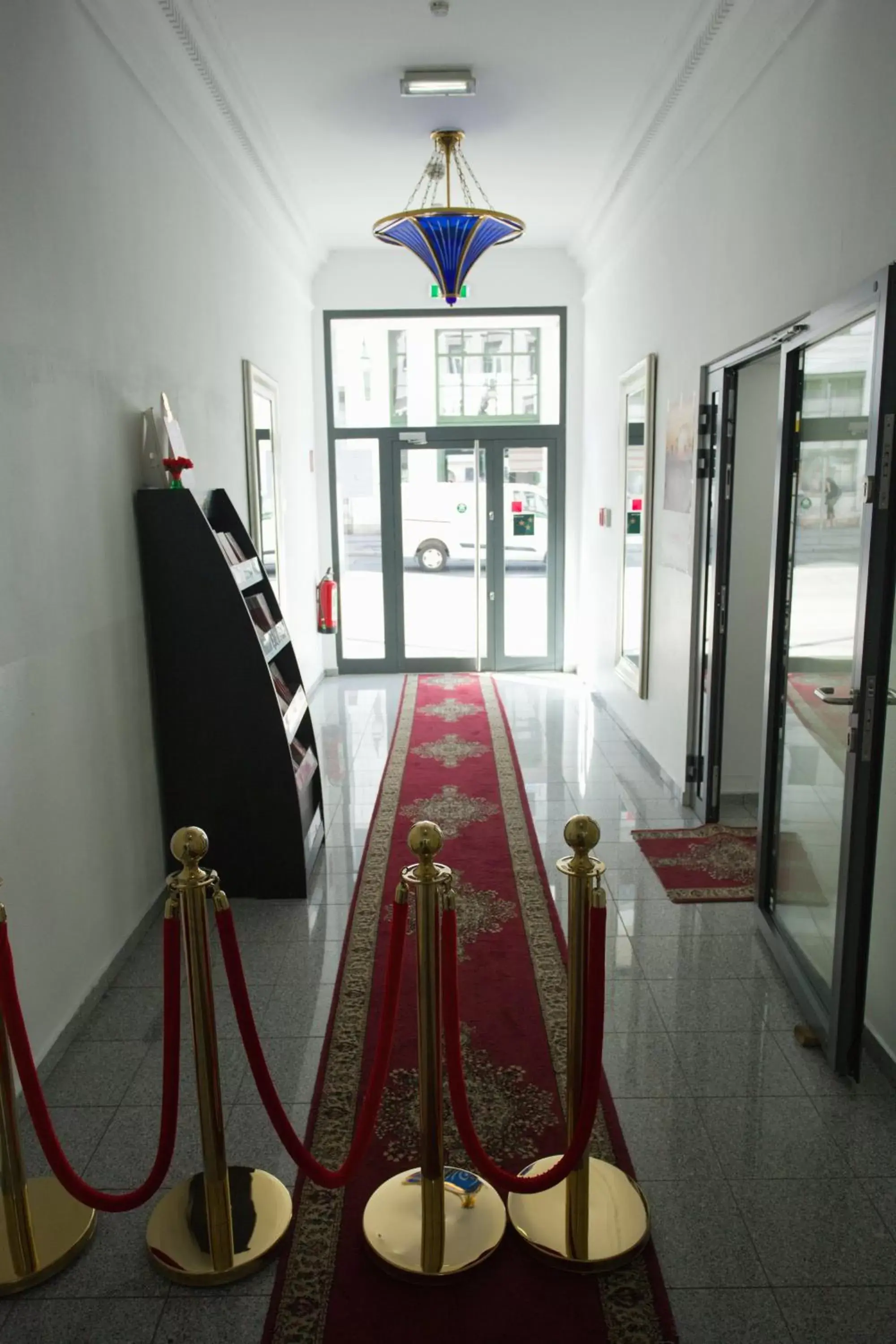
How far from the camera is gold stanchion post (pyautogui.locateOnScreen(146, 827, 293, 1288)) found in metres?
2.05

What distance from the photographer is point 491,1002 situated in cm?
332

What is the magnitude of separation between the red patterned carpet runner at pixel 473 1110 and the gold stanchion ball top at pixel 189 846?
100 cm

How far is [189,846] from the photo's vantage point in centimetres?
203

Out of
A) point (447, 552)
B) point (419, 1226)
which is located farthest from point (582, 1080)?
point (447, 552)

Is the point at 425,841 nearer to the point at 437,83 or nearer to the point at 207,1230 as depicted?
the point at 207,1230

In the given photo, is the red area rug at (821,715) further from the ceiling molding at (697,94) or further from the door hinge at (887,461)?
the ceiling molding at (697,94)

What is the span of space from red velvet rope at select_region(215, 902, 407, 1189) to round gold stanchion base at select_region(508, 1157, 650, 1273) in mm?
468

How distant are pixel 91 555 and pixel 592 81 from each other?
12.2 feet

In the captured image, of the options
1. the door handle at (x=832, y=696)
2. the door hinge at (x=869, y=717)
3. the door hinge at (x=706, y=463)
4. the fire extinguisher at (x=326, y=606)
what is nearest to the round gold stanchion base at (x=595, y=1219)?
the door hinge at (x=869, y=717)

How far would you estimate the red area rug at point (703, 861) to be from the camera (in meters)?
4.20

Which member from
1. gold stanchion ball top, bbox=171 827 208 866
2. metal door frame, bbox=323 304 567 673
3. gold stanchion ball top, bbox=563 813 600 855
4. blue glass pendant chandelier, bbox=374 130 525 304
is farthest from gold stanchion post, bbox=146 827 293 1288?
metal door frame, bbox=323 304 567 673

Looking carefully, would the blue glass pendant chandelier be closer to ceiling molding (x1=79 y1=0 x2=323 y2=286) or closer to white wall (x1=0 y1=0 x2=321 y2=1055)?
ceiling molding (x1=79 y1=0 x2=323 y2=286)

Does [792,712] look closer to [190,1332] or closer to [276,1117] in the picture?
[276,1117]

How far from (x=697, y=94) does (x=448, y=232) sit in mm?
1437
